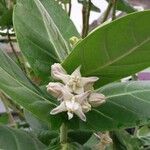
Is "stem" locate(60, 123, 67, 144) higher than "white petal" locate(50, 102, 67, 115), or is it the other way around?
"white petal" locate(50, 102, 67, 115)

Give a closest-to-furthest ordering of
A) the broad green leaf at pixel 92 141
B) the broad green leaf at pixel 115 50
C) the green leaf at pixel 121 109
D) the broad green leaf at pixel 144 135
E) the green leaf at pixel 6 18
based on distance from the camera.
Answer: the broad green leaf at pixel 115 50
the green leaf at pixel 121 109
the broad green leaf at pixel 92 141
the broad green leaf at pixel 144 135
the green leaf at pixel 6 18

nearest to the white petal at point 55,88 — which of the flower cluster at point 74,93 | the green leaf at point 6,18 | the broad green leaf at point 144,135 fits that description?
the flower cluster at point 74,93

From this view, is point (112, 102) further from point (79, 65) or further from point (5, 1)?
point (5, 1)

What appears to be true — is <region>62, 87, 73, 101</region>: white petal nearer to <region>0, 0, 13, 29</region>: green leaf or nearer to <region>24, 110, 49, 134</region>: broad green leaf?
<region>24, 110, 49, 134</region>: broad green leaf

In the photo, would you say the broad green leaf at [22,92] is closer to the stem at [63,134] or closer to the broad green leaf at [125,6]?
the stem at [63,134]

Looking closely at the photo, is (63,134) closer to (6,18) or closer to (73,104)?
(73,104)

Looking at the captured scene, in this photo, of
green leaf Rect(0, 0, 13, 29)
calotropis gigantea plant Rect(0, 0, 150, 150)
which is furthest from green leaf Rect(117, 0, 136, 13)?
calotropis gigantea plant Rect(0, 0, 150, 150)

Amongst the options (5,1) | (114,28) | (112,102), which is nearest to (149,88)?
(112,102)

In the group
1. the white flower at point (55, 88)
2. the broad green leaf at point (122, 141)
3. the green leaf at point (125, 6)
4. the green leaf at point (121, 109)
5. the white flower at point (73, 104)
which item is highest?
the white flower at point (55, 88)
